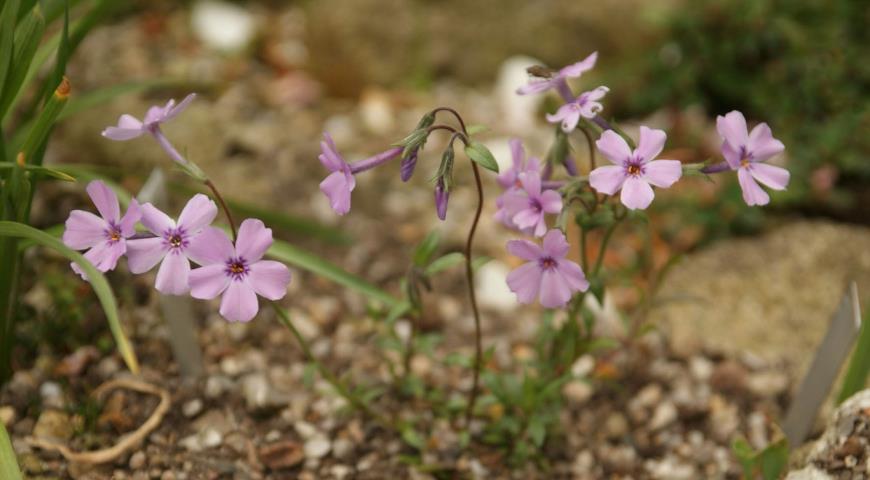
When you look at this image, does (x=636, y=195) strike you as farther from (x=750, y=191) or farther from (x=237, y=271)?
(x=237, y=271)

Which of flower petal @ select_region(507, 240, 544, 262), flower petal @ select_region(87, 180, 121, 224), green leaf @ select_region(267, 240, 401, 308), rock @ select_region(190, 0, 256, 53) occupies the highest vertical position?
rock @ select_region(190, 0, 256, 53)

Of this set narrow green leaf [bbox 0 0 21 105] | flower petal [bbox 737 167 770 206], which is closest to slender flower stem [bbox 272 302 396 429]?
narrow green leaf [bbox 0 0 21 105]

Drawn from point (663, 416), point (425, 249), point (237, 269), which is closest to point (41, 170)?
point (237, 269)

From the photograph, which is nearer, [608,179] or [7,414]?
[608,179]

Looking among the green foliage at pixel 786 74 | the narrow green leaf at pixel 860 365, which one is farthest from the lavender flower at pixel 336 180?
the green foliage at pixel 786 74

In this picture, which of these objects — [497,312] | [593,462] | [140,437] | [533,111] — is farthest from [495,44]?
[140,437]

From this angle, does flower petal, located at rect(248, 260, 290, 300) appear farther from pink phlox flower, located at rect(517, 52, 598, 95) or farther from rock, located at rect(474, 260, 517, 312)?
rock, located at rect(474, 260, 517, 312)
